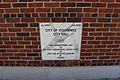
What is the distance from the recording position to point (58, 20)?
314cm

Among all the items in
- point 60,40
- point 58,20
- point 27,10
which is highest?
point 27,10

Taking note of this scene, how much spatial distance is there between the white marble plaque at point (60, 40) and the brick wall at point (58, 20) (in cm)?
8

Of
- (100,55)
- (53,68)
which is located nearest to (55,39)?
(53,68)

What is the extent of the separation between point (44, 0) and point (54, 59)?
0.93 meters

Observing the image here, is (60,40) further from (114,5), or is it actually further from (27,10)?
(114,5)

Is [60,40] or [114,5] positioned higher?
[114,5]

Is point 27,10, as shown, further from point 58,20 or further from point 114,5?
point 114,5

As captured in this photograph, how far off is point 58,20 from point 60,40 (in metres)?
0.31

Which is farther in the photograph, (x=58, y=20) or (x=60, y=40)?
(x=60, y=40)

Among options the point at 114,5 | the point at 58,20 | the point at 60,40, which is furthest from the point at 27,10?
the point at 114,5

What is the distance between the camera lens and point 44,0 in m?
3.02

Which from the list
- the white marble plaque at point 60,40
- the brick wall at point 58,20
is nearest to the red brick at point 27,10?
the brick wall at point 58,20

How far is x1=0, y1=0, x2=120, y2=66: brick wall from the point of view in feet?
10.1

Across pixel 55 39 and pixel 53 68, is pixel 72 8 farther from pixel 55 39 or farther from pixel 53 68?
pixel 53 68
